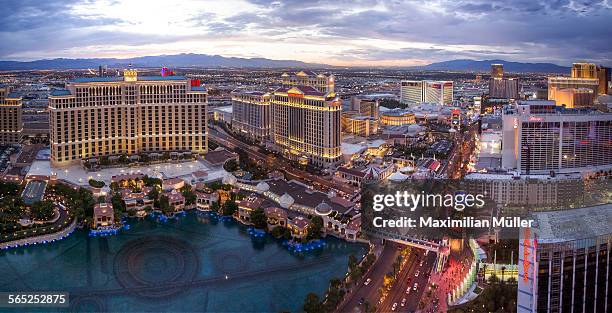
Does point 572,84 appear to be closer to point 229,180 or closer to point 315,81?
point 315,81

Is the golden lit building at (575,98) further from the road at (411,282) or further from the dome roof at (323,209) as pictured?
→ the road at (411,282)

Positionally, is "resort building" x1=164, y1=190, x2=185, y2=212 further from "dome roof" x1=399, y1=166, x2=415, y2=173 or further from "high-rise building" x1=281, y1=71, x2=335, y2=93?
"high-rise building" x1=281, y1=71, x2=335, y2=93

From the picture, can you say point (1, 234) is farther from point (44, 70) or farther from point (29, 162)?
point (44, 70)

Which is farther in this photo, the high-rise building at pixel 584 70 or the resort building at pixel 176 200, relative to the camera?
the high-rise building at pixel 584 70

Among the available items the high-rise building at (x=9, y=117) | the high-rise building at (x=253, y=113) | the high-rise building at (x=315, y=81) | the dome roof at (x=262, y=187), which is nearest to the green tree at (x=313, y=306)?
the dome roof at (x=262, y=187)

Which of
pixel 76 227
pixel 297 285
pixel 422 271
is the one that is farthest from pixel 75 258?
pixel 422 271

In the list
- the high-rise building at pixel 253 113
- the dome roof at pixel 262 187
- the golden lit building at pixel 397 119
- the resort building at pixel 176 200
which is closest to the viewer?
the resort building at pixel 176 200

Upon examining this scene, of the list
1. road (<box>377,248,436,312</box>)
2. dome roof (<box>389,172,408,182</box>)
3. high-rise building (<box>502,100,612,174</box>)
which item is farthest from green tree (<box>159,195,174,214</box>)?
high-rise building (<box>502,100,612,174</box>)

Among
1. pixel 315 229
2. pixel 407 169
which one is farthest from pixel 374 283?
pixel 407 169
